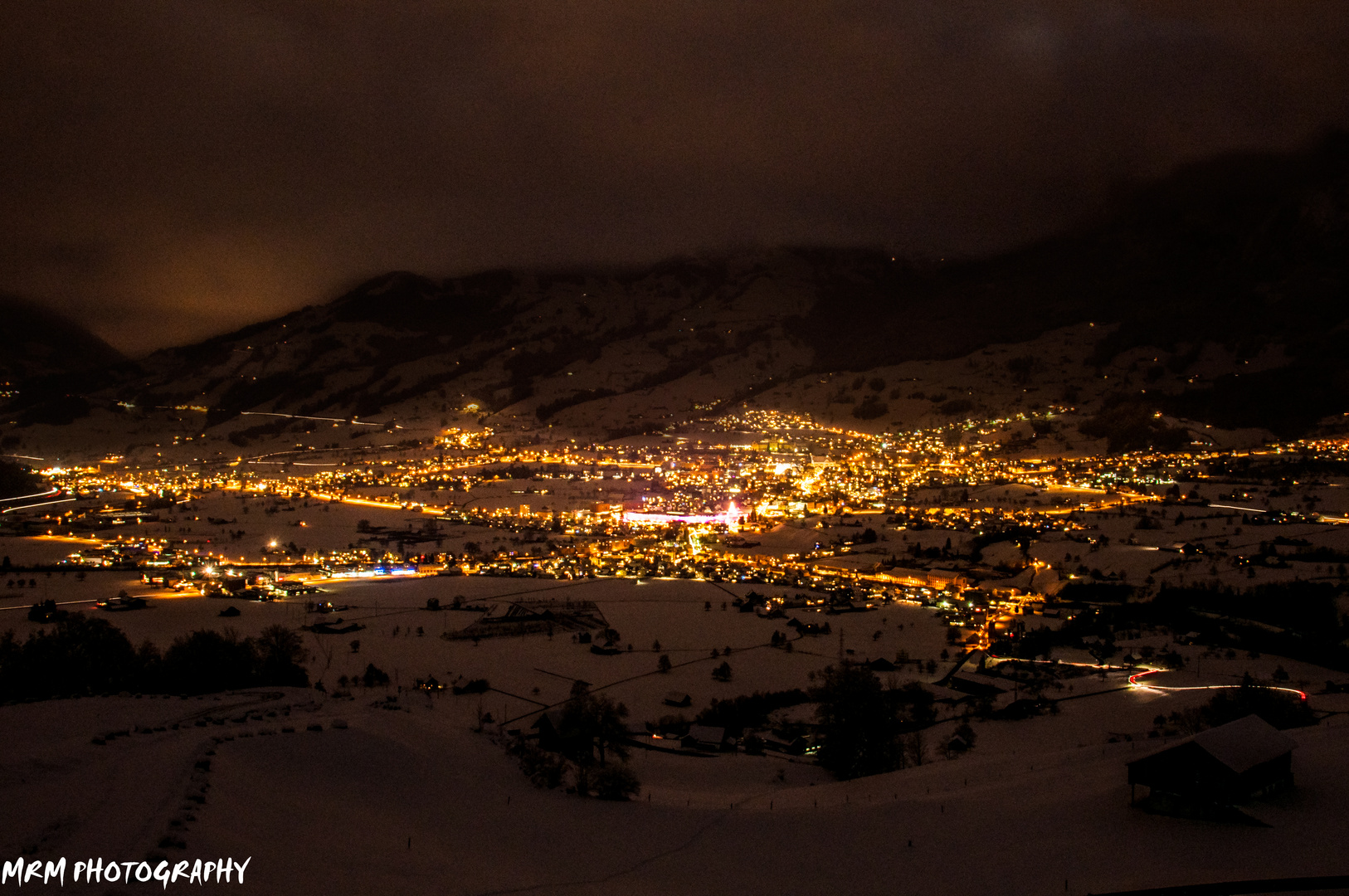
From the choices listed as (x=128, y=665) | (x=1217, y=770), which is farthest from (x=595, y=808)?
(x=128, y=665)

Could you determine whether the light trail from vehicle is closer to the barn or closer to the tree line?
the barn

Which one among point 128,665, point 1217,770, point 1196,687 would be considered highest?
point 1217,770

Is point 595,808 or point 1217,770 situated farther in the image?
point 595,808

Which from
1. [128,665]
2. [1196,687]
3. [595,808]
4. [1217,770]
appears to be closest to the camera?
[1217,770]

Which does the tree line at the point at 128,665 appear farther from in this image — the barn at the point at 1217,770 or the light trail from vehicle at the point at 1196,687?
the light trail from vehicle at the point at 1196,687

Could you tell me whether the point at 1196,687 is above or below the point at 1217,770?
below

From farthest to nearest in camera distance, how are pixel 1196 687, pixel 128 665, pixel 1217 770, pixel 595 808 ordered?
pixel 128 665 → pixel 1196 687 → pixel 595 808 → pixel 1217 770

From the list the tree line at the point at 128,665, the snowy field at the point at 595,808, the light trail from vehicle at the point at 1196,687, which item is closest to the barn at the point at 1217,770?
the snowy field at the point at 595,808

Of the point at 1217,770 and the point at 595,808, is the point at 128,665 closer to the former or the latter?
the point at 595,808

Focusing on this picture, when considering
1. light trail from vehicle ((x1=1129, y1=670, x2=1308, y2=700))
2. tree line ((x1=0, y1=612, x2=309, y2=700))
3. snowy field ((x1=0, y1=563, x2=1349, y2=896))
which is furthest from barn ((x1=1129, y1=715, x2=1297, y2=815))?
tree line ((x1=0, y1=612, x2=309, y2=700))

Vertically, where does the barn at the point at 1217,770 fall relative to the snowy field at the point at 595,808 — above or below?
above

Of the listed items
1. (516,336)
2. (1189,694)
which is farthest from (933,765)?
(516,336)
